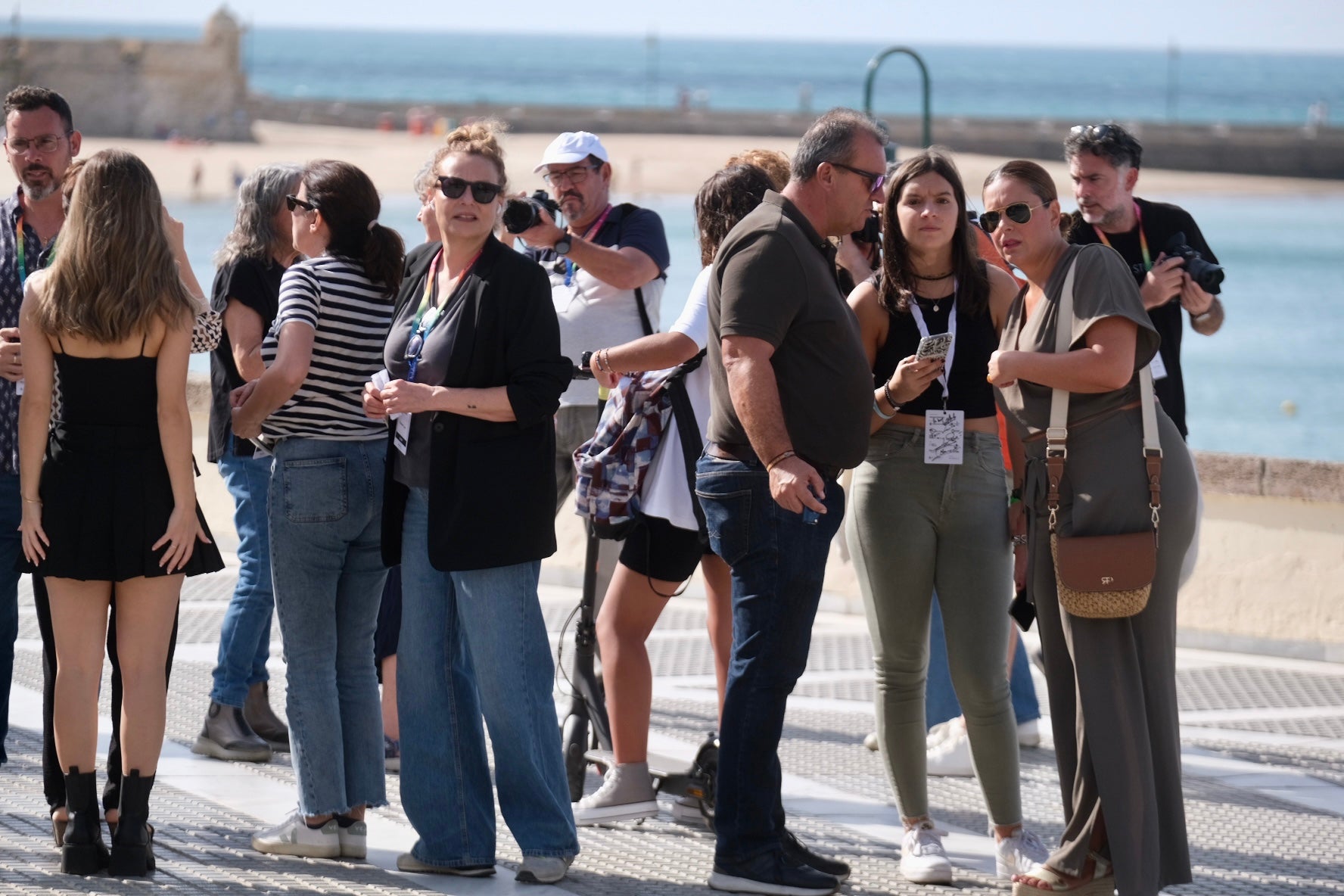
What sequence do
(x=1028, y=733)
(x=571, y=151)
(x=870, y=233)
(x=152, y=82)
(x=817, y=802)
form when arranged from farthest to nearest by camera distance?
(x=152, y=82), (x=1028, y=733), (x=571, y=151), (x=817, y=802), (x=870, y=233)

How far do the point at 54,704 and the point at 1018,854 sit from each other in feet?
8.47

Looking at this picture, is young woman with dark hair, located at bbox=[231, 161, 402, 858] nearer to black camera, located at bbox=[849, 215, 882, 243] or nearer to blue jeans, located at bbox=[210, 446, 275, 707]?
blue jeans, located at bbox=[210, 446, 275, 707]

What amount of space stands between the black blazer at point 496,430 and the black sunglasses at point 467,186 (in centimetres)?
15

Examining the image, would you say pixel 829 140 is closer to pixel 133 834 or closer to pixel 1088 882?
pixel 1088 882

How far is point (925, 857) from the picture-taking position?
4.82 meters

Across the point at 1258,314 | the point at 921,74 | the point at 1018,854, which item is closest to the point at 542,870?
the point at 1018,854

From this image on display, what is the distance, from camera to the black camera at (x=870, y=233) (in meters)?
5.43

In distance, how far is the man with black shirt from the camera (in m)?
5.52

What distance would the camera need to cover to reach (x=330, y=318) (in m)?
4.86

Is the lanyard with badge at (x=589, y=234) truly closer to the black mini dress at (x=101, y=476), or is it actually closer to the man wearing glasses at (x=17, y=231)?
the man wearing glasses at (x=17, y=231)

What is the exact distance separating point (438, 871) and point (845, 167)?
2.12m

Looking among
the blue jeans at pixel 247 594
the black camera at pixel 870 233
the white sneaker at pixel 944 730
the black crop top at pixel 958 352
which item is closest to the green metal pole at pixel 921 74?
the white sneaker at pixel 944 730

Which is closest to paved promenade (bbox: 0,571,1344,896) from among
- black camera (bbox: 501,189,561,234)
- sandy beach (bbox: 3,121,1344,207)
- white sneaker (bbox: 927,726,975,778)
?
white sneaker (bbox: 927,726,975,778)

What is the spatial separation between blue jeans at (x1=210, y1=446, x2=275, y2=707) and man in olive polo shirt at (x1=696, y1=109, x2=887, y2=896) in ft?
6.53
